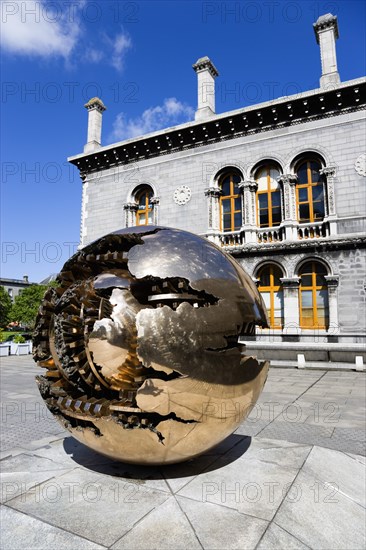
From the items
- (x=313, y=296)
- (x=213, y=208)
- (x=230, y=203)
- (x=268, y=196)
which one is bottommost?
(x=313, y=296)

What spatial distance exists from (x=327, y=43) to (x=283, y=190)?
7.63 meters

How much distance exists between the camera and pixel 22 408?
25.1 ft

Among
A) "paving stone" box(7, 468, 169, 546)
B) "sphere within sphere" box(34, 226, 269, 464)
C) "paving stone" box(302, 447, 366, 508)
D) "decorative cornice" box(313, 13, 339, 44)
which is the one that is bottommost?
"paving stone" box(302, 447, 366, 508)

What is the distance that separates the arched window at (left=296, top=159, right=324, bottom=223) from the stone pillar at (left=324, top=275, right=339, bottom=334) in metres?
3.10

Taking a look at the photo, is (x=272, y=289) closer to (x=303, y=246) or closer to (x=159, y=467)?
(x=303, y=246)

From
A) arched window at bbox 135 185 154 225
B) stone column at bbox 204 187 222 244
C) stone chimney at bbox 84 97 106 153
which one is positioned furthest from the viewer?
stone chimney at bbox 84 97 106 153

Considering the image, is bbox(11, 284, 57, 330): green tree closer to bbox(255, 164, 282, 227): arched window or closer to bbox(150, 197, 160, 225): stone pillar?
bbox(150, 197, 160, 225): stone pillar

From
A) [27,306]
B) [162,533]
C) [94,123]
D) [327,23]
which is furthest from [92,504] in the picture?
[27,306]

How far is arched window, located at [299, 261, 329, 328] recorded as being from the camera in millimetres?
16281

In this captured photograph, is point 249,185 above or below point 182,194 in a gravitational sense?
below

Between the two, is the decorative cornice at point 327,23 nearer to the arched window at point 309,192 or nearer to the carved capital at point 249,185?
the arched window at point 309,192

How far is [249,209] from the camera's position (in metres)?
18.1

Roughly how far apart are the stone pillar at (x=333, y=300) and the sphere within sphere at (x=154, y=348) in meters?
13.6

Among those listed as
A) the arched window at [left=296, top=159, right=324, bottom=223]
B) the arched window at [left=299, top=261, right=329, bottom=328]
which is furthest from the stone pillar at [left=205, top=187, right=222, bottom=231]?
the arched window at [left=299, top=261, right=329, bottom=328]
